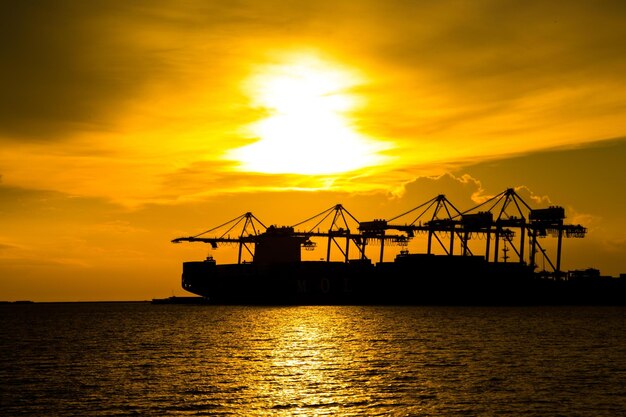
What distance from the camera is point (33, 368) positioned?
199ft

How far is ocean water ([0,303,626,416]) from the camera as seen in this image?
41.4 metres

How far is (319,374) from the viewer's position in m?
54.5

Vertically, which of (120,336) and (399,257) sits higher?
(399,257)

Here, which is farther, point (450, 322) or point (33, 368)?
point (450, 322)

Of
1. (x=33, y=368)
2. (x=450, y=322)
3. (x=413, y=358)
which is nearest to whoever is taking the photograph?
(x=33, y=368)

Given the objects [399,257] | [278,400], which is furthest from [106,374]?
[399,257]

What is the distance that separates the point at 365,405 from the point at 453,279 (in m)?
154

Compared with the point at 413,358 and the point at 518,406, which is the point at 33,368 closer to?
the point at 413,358

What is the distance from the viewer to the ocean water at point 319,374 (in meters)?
41.4

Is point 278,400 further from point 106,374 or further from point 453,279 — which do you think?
point 453,279

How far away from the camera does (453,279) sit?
19188 centimetres

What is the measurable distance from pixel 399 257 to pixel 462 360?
13279 centimetres

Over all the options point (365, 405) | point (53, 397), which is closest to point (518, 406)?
point (365, 405)

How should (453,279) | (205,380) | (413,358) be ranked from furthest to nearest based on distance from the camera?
1. (453,279)
2. (413,358)
3. (205,380)
